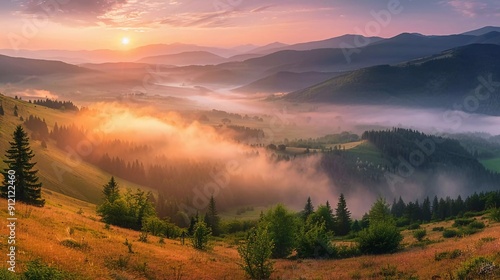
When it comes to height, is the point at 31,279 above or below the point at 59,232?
above

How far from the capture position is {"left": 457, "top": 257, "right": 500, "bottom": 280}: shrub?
2147 cm

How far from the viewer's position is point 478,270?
72.5 feet

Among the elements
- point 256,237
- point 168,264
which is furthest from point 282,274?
point 168,264

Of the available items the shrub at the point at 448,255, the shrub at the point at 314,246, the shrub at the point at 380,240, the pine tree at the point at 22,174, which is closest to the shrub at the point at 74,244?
the shrub at the point at 314,246

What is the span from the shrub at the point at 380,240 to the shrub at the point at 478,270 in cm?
1856

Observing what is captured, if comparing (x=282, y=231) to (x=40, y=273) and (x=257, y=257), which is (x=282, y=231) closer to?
(x=257, y=257)

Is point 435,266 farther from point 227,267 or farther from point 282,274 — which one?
point 227,267

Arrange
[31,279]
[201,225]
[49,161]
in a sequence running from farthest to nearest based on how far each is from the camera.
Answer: [49,161], [201,225], [31,279]

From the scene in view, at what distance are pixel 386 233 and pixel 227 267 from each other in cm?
1968

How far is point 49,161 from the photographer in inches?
7402

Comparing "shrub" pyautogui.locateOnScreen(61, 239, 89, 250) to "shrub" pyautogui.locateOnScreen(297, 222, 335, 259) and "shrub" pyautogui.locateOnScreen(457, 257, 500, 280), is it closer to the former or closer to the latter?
"shrub" pyautogui.locateOnScreen(297, 222, 335, 259)

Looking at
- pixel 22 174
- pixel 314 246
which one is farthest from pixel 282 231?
pixel 22 174

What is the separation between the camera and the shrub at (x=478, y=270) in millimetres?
21469

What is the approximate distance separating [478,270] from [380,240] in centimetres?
2054
